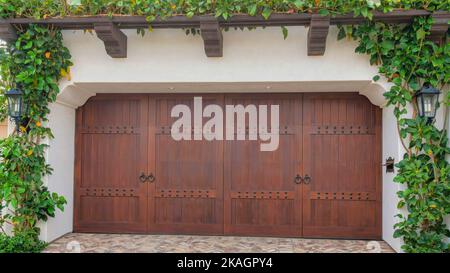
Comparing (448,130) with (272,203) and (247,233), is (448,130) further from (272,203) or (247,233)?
(247,233)

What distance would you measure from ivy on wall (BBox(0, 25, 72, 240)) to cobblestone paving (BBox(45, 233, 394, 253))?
558mm

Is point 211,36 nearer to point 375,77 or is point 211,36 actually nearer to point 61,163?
point 375,77

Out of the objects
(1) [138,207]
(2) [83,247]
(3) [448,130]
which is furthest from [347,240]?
(2) [83,247]

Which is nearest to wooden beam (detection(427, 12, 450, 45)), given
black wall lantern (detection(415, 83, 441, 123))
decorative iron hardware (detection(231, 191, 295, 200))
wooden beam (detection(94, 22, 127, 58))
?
black wall lantern (detection(415, 83, 441, 123))

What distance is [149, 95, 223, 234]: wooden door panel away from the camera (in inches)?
199

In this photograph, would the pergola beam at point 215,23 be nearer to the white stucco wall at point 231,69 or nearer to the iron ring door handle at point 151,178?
the white stucco wall at point 231,69

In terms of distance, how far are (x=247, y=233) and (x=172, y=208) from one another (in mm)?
1143

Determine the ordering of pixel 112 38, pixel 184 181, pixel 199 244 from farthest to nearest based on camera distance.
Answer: pixel 184 181
pixel 199 244
pixel 112 38

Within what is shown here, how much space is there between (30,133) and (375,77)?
14.3ft

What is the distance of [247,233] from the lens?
5004 mm

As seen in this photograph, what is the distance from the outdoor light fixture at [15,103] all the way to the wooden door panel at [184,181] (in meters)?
1.71

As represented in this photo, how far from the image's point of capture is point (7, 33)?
4.18m

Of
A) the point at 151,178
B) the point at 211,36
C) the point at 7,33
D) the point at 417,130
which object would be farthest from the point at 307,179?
the point at 7,33

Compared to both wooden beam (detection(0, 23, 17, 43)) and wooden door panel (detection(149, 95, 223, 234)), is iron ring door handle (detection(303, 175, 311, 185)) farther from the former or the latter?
wooden beam (detection(0, 23, 17, 43))
